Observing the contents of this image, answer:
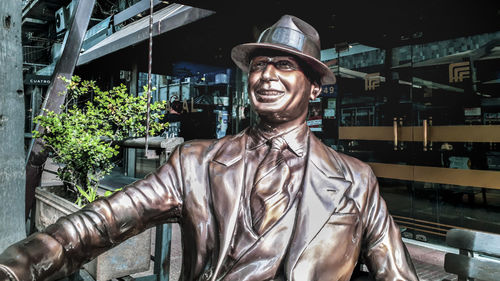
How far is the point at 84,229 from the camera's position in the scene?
138 centimetres

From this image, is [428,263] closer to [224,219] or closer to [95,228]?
[224,219]

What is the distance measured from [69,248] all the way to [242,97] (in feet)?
27.1

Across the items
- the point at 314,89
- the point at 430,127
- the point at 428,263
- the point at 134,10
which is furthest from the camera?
the point at 134,10

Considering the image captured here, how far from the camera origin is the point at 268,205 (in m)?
1.53

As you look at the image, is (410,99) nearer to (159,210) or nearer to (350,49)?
(350,49)

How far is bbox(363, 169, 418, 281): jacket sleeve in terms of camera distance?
1547 mm

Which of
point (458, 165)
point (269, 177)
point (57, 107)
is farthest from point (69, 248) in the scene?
point (458, 165)

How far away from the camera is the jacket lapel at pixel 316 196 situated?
4.74 feet

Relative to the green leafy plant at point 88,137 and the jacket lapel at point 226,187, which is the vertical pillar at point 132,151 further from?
the jacket lapel at point 226,187

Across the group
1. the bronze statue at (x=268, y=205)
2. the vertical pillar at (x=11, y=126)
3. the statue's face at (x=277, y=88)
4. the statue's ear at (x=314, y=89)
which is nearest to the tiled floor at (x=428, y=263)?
the bronze statue at (x=268, y=205)

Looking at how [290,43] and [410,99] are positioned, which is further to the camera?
[410,99]

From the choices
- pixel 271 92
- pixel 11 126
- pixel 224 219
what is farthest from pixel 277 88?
→ pixel 11 126

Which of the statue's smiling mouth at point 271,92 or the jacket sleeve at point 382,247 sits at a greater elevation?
the statue's smiling mouth at point 271,92

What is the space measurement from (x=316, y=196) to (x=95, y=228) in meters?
0.85
